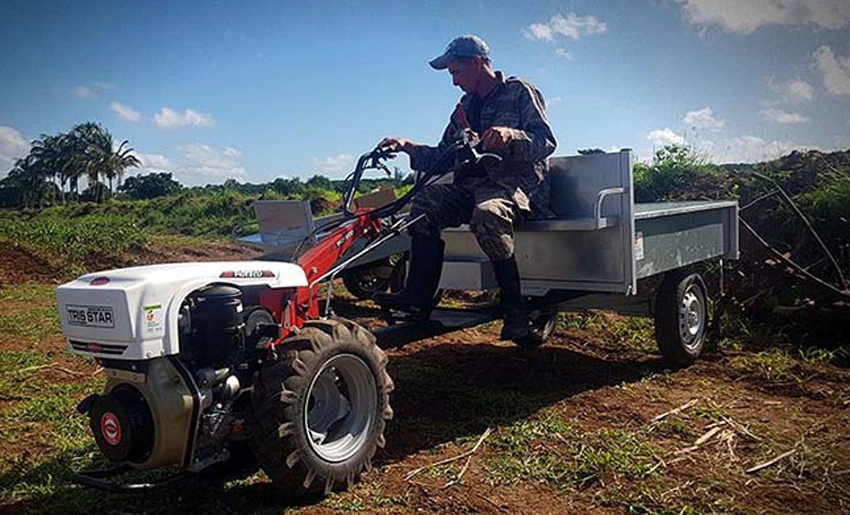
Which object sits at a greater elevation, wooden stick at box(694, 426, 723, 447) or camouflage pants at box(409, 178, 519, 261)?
camouflage pants at box(409, 178, 519, 261)

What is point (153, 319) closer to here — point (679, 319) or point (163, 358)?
point (163, 358)

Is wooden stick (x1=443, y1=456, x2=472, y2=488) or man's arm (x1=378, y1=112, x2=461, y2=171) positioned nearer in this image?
wooden stick (x1=443, y1=456, x2=472, y2=488)

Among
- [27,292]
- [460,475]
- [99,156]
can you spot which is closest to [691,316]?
[460,475]

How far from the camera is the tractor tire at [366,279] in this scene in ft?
28.7

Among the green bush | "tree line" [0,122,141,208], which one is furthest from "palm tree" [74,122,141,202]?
the green bush

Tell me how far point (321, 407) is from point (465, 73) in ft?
8.61

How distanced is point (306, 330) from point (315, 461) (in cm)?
61

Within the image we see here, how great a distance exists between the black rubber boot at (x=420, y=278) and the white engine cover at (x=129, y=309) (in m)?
1.67

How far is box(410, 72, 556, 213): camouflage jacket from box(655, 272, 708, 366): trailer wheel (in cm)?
141

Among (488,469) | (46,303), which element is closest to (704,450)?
(488,469)

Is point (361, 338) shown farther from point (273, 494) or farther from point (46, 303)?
point (46, 303)

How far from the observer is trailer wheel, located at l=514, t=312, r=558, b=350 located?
632 centimetres

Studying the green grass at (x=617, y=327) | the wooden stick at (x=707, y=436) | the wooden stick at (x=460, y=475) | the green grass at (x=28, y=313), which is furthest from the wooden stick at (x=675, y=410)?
the green grass at (x=28, y=313)

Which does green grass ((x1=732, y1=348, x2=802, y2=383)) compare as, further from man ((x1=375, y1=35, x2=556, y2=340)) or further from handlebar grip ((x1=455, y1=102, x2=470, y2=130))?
handlebar grip ((x1=455, y1=102, x2=470, y2=130))
